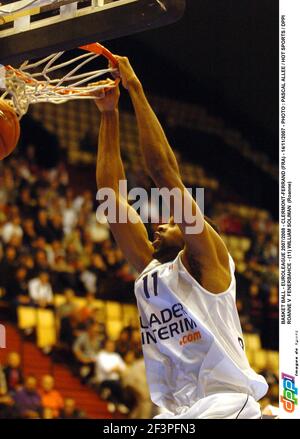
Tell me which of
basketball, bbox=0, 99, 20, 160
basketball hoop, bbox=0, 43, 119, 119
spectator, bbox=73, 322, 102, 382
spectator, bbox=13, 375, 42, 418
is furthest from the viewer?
spectator, bbox=73, 322, 102, 382

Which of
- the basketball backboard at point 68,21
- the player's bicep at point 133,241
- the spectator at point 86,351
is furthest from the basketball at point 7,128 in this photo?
the spectator at point 86,351

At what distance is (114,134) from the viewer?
13.6 ft

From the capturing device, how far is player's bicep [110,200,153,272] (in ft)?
13.3

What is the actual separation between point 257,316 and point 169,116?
1.75 metres

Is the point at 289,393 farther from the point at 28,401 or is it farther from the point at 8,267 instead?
the point at 8,267

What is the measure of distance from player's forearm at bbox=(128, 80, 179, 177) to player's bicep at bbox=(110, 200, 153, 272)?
439mm

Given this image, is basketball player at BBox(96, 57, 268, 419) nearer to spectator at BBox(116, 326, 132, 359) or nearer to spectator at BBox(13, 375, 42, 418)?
spectator at BBox(13, 375, 42, 418)

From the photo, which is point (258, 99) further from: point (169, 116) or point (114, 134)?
point (114, 134)

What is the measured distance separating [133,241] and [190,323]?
1.80ft

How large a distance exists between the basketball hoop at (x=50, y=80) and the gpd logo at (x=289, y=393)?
5.77 ft

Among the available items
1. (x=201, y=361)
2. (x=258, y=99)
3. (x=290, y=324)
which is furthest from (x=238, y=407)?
(x=258, y=99)

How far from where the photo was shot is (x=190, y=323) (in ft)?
12.0

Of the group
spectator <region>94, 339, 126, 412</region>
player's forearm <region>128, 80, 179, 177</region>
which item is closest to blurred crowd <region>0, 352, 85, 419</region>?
spectator <region>94, 339, 126, 412</region>

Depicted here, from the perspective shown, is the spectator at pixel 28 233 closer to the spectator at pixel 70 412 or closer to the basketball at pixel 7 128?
the spectator at pixel 70 412
